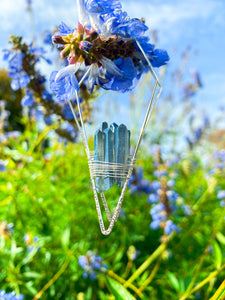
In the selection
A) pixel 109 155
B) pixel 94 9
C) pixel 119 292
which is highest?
pixel 94 9

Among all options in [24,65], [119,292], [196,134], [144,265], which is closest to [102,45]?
[119,292]

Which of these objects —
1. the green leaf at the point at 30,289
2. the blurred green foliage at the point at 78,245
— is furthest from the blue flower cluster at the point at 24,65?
the green leaf at the point at 30,289

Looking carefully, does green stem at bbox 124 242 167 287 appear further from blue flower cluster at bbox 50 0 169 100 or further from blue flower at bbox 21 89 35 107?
blue flower cluster at bbox 50 0 169 100

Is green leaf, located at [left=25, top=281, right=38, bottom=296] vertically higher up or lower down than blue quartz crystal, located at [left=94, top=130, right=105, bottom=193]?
lower down

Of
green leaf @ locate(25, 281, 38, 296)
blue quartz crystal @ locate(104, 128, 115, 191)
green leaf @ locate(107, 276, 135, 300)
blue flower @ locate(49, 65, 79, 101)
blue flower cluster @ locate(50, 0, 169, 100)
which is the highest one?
blue flower cluster @ locate(50, 0, 169, 100)

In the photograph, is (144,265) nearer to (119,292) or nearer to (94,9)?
(119,292)

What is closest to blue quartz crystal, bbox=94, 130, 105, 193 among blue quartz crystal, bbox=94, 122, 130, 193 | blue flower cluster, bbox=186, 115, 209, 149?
blue quartz crystal, bbox=94, 122, 130, 193

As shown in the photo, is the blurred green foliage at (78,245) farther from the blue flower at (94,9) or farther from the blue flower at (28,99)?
the blue flower at (94,9)

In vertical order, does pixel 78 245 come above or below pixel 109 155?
below

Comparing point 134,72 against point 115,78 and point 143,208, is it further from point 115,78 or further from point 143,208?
point 143,208

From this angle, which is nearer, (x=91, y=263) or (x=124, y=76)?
(x=124, y=76)

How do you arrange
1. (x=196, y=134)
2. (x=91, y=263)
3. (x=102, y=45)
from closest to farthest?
1. (x=102, y=45)
2. (x=91, y=263)
3. (x=196, y=134)
